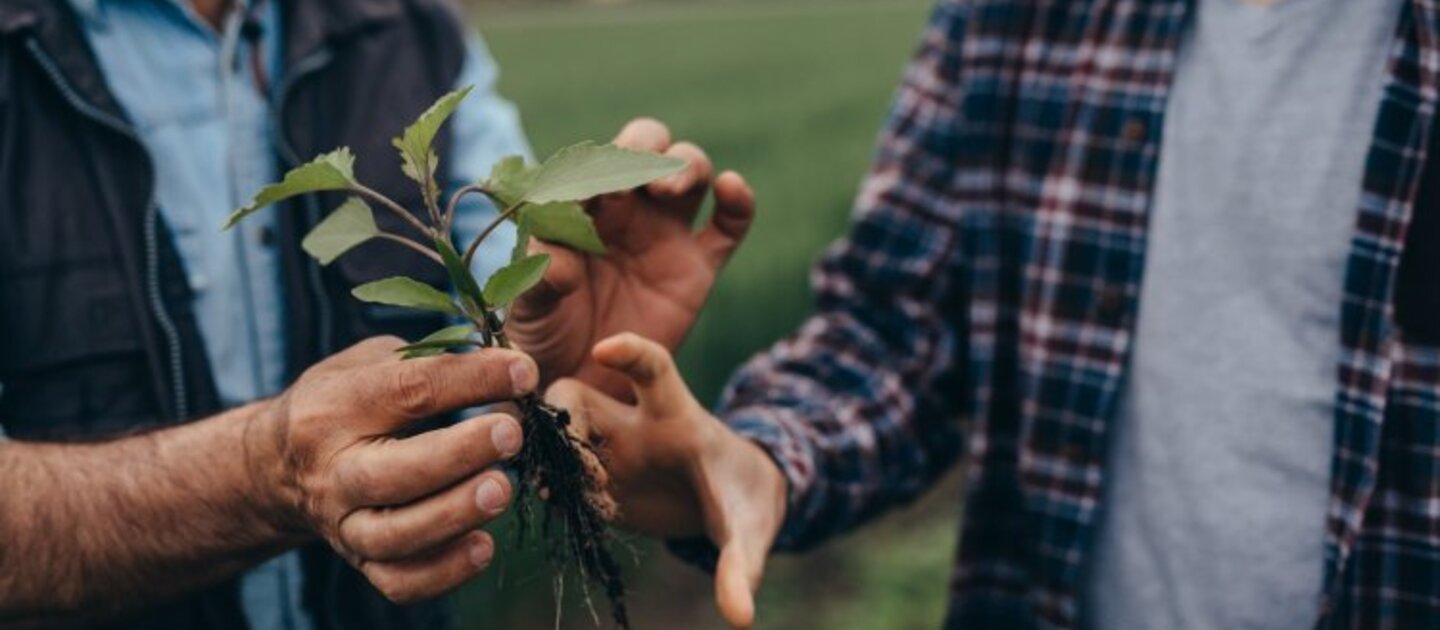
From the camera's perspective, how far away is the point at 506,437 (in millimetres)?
1146

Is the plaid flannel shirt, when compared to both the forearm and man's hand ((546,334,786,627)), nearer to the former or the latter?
man's hand ((546,334,786,627))

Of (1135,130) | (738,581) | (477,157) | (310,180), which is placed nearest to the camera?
(310,180)

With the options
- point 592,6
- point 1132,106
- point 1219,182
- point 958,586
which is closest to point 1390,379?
point 1219,182

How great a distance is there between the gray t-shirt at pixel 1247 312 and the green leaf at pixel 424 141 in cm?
87

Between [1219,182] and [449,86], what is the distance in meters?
1.04

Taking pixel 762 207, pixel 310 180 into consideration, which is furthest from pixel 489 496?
pixel 762 207

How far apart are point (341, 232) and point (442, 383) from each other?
170mm

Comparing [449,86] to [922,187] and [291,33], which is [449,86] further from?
[922,187]

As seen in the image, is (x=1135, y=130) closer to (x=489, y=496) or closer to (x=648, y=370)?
(x=648, y=370)

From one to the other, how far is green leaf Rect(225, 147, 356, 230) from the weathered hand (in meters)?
0.15

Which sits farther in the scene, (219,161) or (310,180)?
(219,161)

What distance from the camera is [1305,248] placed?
1.54 m

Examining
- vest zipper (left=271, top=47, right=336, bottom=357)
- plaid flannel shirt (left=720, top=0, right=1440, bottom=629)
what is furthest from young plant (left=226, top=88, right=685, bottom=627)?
vest zipper (left=271, top=47, right=336, bottom=357)

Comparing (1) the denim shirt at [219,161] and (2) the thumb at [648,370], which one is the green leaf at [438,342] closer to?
(2) the thumb at [648,370]
